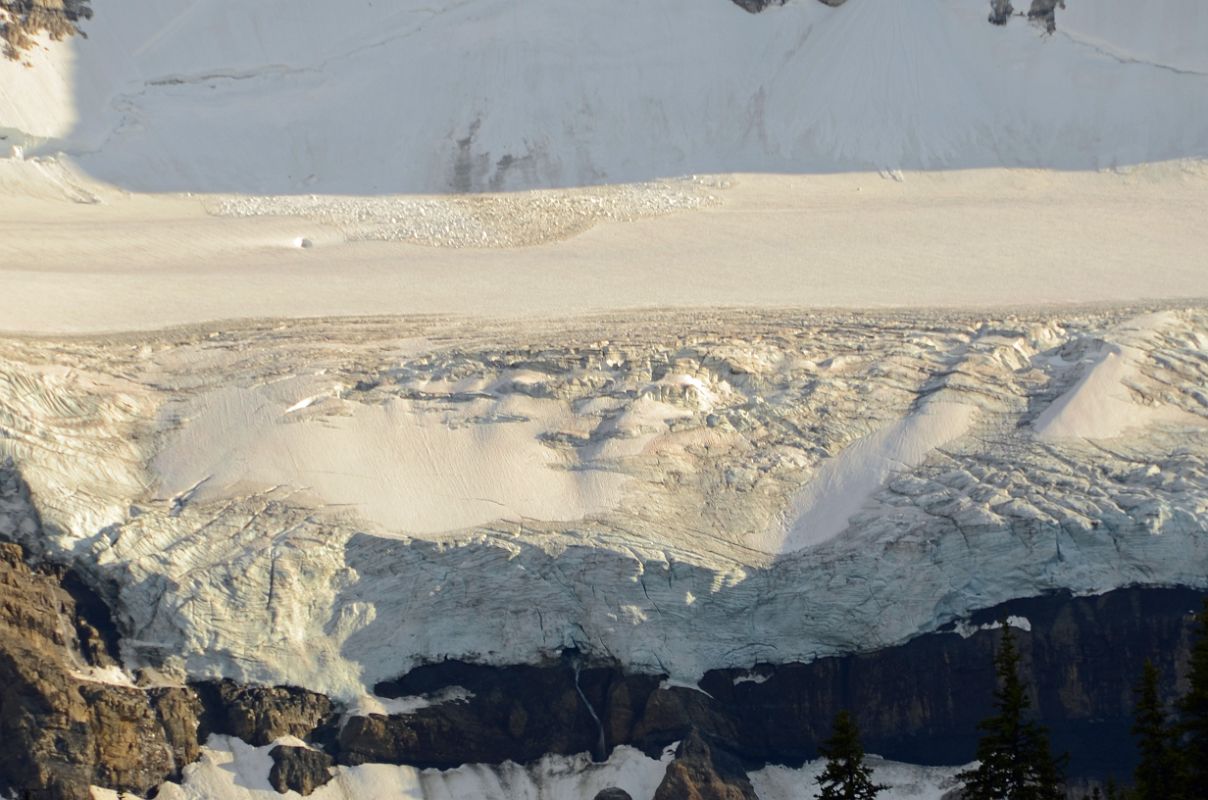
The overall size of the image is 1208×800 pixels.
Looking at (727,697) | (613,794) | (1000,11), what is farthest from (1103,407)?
(1000,11)

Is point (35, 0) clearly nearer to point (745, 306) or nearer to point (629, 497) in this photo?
point (745, 306)

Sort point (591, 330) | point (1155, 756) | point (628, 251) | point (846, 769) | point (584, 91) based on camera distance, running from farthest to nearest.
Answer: point (584, 91)
point (628, 251)
point (591, 330)
point (846, 769)
point (1155, 756)

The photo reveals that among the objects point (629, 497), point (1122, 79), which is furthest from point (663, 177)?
point (629, 497)

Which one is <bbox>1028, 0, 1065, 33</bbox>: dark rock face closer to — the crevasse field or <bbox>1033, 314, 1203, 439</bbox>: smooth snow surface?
the crevasse field

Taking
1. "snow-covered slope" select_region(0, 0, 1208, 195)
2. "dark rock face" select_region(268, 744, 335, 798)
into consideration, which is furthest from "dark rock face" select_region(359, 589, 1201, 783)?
"snow-covered slope" select_region(0, 0, 1208, 195)

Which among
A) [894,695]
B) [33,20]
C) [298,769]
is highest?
[33,20]

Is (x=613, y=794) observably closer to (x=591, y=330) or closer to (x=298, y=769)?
(x=298, y=769)

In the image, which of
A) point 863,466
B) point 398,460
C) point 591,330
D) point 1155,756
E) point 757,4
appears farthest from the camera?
point 757,4
